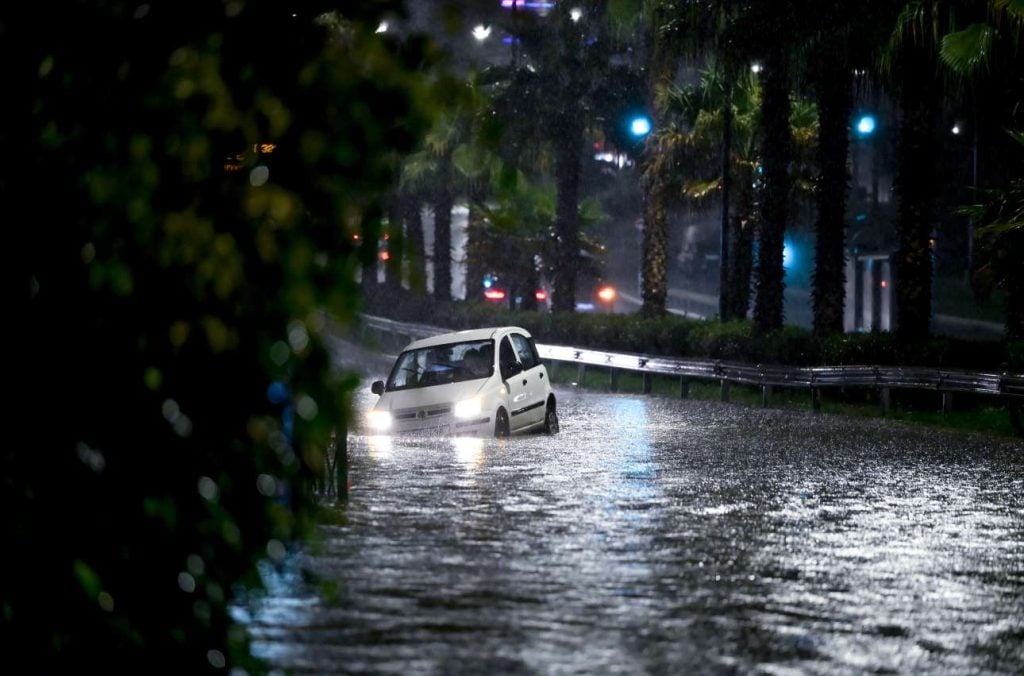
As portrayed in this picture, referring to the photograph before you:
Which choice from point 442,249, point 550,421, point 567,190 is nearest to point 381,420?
point 550,421

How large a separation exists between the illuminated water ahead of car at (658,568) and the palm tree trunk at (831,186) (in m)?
15.0

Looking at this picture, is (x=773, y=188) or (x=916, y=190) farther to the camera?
(x=773, y=188)

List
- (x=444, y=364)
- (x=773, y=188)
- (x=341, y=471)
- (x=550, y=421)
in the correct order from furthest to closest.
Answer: (x=773, y=188)
(x=550, y=421)
(x=444, y=364)
(x=341, y=471)

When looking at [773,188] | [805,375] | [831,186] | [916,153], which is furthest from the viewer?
[773,188]

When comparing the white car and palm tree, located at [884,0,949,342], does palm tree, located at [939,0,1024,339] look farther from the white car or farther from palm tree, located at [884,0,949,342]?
the white car

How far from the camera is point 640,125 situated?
43.8 m

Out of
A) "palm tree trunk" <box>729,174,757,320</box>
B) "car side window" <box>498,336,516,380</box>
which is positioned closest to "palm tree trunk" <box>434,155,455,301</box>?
"palm tree trunk" <box>729,174,757,320</box>

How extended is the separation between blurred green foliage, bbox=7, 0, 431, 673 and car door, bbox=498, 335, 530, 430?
16.8m

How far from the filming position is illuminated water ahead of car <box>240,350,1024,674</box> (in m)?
8.66

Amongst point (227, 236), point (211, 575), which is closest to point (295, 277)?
point (227, 236)

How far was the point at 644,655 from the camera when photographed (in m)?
Result: 8.52

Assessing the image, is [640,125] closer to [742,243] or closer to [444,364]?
[742,243]

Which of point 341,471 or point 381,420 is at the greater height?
point 381,420

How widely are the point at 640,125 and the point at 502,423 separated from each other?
2171 cm
